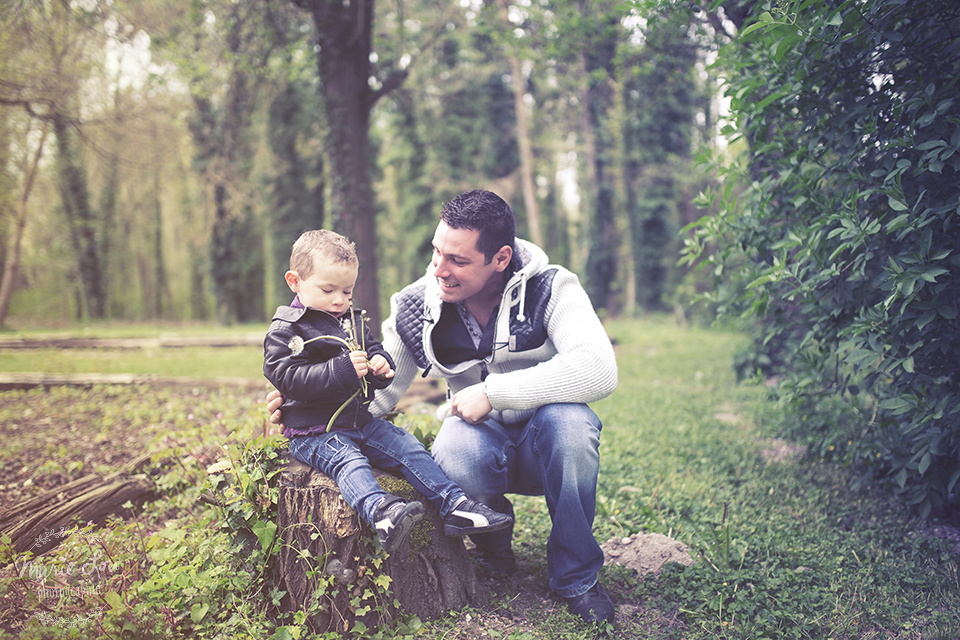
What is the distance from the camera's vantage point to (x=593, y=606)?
227 cm

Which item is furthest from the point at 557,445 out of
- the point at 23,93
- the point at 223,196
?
the point at 223,196

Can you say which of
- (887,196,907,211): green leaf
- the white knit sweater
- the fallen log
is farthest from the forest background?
the fallen log

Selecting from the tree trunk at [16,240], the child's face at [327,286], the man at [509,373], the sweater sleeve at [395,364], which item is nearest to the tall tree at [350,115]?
the tree trunk at [16,240]

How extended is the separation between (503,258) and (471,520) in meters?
1.15

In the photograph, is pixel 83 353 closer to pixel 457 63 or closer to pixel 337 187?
pixel 337 187

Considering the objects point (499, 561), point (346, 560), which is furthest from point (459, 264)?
point (499, 561)

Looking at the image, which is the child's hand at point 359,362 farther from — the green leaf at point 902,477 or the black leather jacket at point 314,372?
the green leaf at point 902,477

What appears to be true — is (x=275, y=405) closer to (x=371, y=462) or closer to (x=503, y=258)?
(x=371, y=462)

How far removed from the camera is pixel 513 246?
268 centimetres

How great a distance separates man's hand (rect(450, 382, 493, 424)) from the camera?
7.78 ft

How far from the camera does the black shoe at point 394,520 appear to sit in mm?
1930

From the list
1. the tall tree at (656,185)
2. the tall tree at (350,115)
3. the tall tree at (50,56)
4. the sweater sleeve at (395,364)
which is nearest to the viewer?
the sweater sleeve at (395,364)

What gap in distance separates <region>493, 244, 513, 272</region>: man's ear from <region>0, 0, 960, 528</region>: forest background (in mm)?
1370

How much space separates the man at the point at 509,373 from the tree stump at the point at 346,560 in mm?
275
